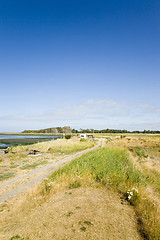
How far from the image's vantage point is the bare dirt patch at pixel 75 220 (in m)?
3.72

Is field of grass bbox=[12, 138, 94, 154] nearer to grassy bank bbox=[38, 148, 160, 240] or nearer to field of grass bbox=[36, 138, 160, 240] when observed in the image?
grassy bank bbox=[38, 148, 160, 240]

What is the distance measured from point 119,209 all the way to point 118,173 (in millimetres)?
3315

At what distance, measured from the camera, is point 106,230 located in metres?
3.88

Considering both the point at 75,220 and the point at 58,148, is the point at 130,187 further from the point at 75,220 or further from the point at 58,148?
the point at 58,148

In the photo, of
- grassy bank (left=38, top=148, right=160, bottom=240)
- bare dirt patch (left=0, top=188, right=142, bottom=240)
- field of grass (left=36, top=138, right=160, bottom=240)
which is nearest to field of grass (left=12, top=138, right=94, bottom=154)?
grassy bank (left=38, top=148, right=160, bottom=240)

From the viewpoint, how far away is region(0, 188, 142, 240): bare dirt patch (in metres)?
3.72

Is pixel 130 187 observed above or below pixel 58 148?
above

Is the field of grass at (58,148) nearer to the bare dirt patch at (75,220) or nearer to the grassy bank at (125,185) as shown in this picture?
the grassy bank at (125,185)

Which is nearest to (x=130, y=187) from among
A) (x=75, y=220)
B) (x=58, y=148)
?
(x=75, y=220)

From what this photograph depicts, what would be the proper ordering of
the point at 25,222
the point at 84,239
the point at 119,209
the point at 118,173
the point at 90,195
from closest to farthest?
the point at 84,239 < the point at 25,222 < the point at 119,209 < the point at 90,195 < the point at 118,173

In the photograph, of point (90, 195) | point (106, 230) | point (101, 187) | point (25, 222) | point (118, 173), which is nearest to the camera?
point (106, 230)

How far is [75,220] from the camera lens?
4.30 metres

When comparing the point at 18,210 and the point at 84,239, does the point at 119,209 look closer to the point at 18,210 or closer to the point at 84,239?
the point at 84,239

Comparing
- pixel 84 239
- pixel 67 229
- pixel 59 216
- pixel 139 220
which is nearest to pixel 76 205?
pixel 59 216
